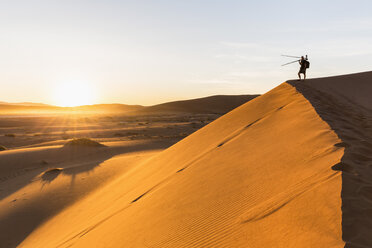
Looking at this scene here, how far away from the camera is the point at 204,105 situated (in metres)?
75.4

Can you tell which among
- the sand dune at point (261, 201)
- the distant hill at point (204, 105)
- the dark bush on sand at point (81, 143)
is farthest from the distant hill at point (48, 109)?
the sand dune at point (261, 201)

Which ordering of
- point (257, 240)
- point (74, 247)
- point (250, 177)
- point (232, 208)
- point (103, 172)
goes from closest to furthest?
point (257, 240) → point (232, 208) → point (250, 177) → point (74, 247) → point (103, 172)

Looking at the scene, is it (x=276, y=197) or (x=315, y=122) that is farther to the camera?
(x=315, y=122)

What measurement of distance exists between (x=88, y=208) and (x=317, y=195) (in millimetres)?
5455

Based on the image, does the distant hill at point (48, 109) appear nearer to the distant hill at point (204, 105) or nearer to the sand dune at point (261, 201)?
the distant hill at point (204, 105)

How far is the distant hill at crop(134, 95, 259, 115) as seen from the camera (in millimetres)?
70812

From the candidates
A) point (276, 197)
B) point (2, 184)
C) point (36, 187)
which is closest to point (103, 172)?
point (36, 187)

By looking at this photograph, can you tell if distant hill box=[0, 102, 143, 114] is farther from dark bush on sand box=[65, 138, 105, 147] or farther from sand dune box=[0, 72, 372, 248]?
sand dune box=[0, 72, 372, 248]

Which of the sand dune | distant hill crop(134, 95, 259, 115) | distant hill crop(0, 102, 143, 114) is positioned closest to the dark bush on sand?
the sand dune

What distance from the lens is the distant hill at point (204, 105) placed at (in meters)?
70.8

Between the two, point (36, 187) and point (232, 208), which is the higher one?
point (232, 208)

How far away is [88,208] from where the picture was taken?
6.27 m

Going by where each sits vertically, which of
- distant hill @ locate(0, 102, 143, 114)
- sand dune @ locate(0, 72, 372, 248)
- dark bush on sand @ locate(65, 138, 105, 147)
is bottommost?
dark bush on sand @ locate(65, 138, 105, 147)

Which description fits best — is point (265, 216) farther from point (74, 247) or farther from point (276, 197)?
point (74, 247)
